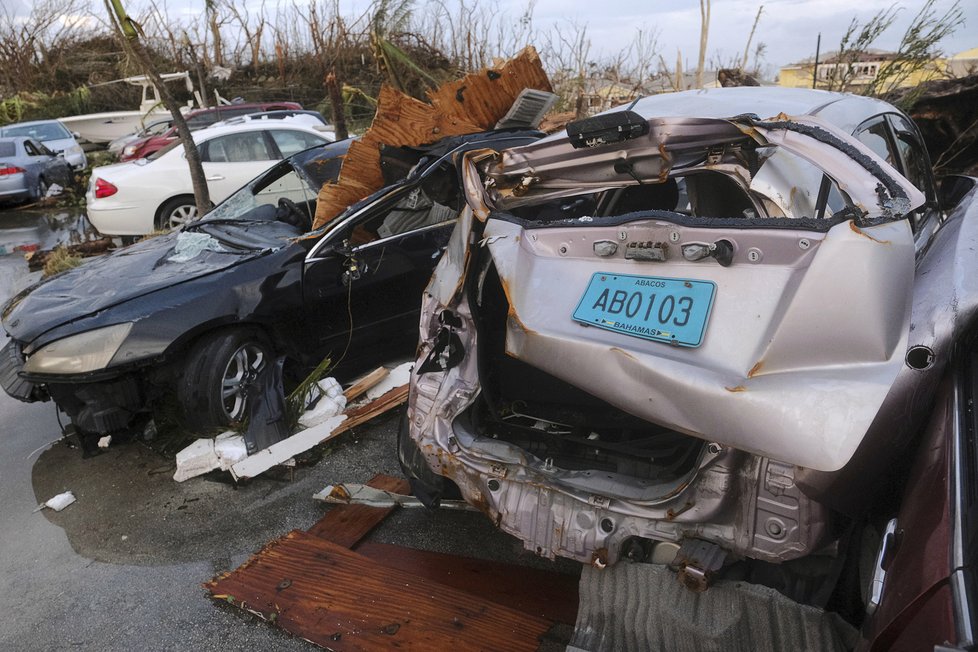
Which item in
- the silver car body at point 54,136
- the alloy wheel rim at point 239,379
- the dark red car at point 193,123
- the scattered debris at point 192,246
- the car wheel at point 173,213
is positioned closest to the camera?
the alloy wheel rim at point 239,379

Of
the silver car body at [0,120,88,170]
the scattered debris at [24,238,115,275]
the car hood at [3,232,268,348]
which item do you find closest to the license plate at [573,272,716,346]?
the car hood at [3,232,268,348]

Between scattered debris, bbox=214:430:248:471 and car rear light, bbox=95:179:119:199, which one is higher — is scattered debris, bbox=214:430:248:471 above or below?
below

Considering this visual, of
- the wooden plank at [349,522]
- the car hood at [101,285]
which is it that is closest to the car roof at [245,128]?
the car hood at [101,285]

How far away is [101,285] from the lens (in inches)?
154

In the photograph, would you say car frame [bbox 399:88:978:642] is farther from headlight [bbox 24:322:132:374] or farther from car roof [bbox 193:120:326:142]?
car roof [bbox 193:120:326:142]

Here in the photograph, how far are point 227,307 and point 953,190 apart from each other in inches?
146

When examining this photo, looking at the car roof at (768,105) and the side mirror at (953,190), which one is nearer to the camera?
the car roof at (768,105)

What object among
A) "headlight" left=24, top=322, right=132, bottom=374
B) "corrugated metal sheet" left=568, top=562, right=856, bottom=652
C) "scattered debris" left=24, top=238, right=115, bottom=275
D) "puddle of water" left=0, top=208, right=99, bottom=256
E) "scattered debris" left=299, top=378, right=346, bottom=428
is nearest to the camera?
"corrugated metal sheet" left=568, top=562, right=856, bottom=652

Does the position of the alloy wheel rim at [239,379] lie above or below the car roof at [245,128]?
below

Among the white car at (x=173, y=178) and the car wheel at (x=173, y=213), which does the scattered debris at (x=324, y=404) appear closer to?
the white car at (x=173, y=178)

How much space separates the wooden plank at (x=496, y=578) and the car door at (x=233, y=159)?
6445 millimetres

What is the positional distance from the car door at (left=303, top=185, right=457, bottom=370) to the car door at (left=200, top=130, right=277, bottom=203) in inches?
184

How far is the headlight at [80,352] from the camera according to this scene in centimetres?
345

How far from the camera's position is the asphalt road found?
2.62 m
